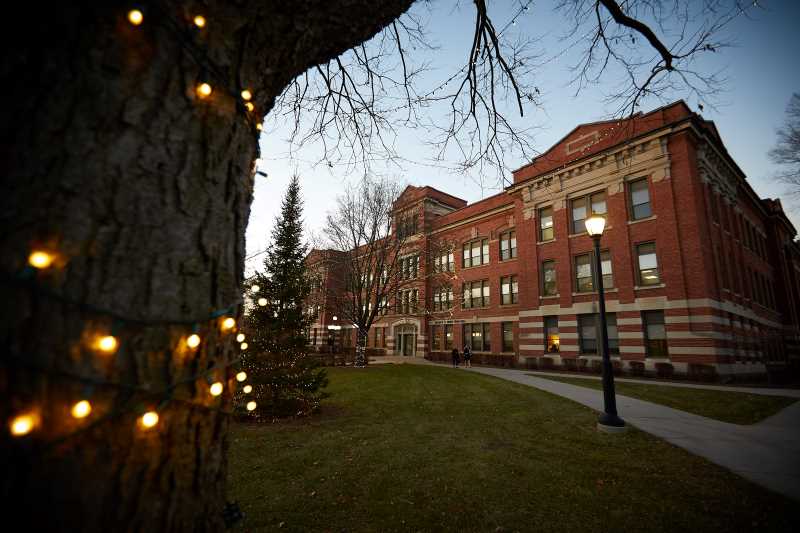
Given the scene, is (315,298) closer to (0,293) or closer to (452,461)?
(452,461)

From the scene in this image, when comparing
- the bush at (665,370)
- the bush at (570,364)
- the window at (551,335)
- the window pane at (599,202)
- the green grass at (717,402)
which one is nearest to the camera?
the green grass at (717,402)

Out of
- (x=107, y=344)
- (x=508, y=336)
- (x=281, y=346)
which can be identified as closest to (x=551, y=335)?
(x=508, y=336)

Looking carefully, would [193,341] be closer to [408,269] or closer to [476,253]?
[408,269]

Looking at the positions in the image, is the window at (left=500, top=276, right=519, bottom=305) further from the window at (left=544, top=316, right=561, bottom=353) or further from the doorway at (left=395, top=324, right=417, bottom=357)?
the doorway at (left=395, top=324, right=417, bottom=357)

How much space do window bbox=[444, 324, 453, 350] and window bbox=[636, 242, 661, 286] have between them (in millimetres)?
14569

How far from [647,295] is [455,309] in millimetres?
13972

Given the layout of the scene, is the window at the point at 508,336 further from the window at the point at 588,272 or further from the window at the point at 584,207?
the window at the point at 584,207

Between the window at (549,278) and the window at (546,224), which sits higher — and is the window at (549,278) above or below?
below

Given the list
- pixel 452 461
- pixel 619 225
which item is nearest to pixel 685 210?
pixel 619 225

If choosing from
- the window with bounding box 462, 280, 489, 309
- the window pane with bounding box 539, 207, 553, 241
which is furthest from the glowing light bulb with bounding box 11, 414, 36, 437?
the window with bounding box 462, 280, 489, 309

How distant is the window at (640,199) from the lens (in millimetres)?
18955

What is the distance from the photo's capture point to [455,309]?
2914 cm

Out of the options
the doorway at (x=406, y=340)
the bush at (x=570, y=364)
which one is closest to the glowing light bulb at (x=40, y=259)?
the bush at (x=570, y=364)

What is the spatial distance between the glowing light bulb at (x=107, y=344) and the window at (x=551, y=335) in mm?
23210
